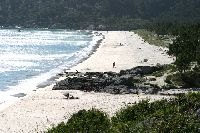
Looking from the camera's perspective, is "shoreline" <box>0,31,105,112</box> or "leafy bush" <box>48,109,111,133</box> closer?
"leafy bush" <box>48,109,111,133</box>

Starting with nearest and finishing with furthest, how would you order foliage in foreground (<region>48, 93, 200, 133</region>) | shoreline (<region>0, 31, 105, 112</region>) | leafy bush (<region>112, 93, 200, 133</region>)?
leafy bush (<region>112, 93, 200, 133</region>)
foliage in foreground (<region>48, 93, 200, 133</region>)
shoreline (<region>0, 31, 105, 112</region>)

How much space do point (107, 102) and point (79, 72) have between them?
25846 millimetres

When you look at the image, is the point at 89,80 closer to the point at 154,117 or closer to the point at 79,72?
the point at 79,72

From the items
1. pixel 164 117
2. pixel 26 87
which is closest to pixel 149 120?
pixel 164 117

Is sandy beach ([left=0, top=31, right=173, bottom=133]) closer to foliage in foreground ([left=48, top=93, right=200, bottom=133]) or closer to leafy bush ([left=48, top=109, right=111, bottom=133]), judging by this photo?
foliage in foreground ([left=48, top=93, right=200, bottom=133])

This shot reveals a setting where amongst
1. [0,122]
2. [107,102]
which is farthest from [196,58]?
[0,122]

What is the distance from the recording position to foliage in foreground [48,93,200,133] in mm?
17453

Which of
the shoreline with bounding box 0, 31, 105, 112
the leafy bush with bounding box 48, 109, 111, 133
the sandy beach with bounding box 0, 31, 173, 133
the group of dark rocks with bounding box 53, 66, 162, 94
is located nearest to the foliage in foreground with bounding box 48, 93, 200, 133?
the leafy bush with bounding box 48, 109, 111, 133

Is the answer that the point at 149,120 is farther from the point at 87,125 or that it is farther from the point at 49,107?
the point at 49,107

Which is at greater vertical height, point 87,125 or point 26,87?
point 87,125

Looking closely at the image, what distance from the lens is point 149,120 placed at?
737 inches

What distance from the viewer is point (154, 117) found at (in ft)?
62.4

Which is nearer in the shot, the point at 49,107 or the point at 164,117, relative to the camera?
the point at 164,117

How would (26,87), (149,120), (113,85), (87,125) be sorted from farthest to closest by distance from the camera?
(26,87) → (113,85) → (87,125) → (149,120)
